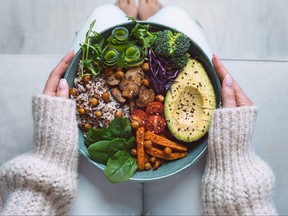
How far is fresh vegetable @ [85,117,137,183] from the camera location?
118 cm

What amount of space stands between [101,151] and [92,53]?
0.93 feet

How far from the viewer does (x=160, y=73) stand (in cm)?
122

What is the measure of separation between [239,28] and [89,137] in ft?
2.96

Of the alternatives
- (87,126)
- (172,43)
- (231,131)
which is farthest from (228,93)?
(87,126)

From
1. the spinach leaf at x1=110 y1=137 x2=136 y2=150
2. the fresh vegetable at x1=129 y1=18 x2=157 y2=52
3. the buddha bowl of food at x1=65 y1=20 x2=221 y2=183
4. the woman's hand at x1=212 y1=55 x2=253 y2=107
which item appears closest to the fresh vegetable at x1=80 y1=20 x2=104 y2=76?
the buddha bowl of food at x1=65 y1=20 x2=221 y2=183

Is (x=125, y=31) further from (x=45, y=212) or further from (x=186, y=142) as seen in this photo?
(x=45, y=212)

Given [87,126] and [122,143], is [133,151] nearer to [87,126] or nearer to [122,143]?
[122,143]

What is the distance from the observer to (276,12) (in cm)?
179

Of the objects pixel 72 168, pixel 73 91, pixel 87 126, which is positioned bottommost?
pixel 72 168

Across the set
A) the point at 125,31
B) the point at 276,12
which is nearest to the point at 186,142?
the point at 125,31

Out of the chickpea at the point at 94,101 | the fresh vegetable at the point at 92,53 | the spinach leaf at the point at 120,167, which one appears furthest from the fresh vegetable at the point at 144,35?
the spinach leaf at the point at 120,167

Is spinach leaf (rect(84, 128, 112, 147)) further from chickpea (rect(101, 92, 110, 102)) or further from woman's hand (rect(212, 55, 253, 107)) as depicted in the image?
woman's hand (rect(212, 55, 253, 107))

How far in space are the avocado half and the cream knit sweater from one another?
0.05 m

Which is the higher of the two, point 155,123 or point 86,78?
point 86,78
